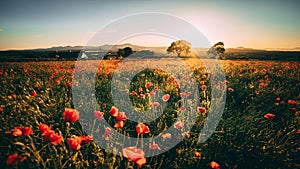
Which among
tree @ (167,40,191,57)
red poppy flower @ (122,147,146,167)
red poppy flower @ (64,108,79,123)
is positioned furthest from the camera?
tree @ (167,40,191,57)

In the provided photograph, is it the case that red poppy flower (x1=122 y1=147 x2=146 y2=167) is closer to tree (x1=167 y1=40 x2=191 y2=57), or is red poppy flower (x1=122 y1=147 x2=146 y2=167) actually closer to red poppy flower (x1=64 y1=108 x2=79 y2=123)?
red poppy flower (x1=64 y1=108 x2=79 y2=123)

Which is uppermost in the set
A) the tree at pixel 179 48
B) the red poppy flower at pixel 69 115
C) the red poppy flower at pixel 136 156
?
the tree at pixel 179 48

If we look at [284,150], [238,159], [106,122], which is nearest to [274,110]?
[284,150]

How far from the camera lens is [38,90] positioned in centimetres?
438

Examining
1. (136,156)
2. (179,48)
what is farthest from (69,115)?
(179,48)

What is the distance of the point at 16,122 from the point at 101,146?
49.2 inches

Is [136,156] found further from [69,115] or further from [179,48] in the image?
[179,48]

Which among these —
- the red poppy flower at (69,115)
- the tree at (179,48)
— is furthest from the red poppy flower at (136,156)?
the tree at (179,48)

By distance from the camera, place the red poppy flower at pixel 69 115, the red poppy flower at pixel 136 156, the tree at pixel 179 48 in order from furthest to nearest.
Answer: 1. the tree at pixel 179 48
2. the red poppy flower at pixel 69 115
3. the red poppy flower at pixel 136 156

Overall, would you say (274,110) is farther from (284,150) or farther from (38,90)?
(38,90)

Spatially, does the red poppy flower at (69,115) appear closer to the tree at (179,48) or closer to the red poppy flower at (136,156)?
the red poppy flower at (136,156)

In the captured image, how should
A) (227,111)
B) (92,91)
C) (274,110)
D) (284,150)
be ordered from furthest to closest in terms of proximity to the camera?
(92,91), (274,110), (227,111), (284,150)

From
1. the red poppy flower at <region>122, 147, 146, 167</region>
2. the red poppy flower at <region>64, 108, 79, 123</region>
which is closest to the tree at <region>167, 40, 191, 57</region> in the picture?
the red poppy flower at <region>64, 108, 79, 123</region>

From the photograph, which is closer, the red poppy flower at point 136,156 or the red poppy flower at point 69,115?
the red poppy flower at point 136,156
